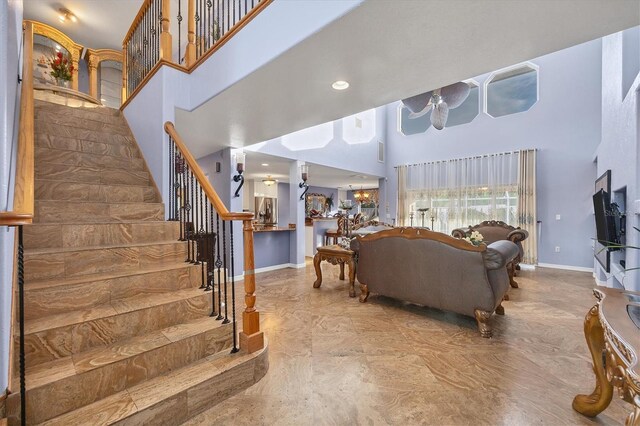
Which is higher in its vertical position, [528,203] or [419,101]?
[419,101]

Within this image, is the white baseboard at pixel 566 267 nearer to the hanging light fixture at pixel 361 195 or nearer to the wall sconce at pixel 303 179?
the wall sconce at pixel 303 179

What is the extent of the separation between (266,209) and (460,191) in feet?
18.4

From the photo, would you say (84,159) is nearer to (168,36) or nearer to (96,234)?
(96,234)

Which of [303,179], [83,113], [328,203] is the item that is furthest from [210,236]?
[328,203]

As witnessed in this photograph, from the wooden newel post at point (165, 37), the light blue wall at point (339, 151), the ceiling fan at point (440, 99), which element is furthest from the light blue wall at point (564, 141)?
the wooden newel post at point (165, 37)

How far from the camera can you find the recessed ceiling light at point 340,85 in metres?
2.34

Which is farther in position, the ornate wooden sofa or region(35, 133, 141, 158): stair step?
region(35, 133, 141, 158): stair step

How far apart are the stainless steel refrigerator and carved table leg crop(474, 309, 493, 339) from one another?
6.36m

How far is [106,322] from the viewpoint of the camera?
1.66 meters

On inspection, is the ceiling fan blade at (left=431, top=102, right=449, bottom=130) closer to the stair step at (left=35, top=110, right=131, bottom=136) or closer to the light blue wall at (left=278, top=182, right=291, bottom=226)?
the stair step at (left=35, top=110, right=131, bottom=136)

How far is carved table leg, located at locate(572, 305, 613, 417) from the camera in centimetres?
149

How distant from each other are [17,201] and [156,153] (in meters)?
2.01

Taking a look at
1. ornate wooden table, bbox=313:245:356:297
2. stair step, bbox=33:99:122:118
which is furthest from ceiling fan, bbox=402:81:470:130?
stair step, bbox=33:99:122:118

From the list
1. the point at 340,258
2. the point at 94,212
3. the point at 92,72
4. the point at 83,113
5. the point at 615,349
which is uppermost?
the point at 92,72
